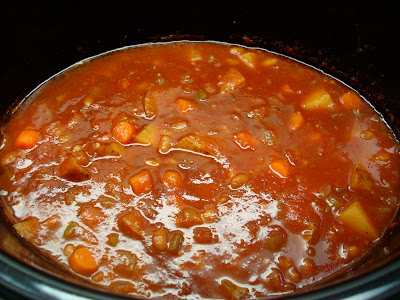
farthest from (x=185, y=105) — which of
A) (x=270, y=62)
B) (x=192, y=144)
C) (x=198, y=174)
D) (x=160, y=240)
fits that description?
(x=160, y=240)

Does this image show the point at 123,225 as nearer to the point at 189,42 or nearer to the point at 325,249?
the point at 325,249

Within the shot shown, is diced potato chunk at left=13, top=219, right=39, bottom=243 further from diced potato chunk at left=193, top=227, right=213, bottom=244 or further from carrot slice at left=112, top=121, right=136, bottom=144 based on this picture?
diced potato chunk at left=193, top=227, right=213, bottom=244

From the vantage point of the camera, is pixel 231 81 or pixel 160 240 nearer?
pixel 160 240

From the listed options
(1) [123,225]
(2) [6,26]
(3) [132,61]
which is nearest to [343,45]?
(3) [132,61]

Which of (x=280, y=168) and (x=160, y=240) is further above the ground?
(x=280, y=168)

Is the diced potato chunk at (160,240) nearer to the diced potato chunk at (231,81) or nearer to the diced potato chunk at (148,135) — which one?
the diced potato chunk at (148,135)

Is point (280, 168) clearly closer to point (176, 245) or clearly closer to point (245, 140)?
point (245, 140)

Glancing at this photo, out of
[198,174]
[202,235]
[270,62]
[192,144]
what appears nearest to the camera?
[202,235]
